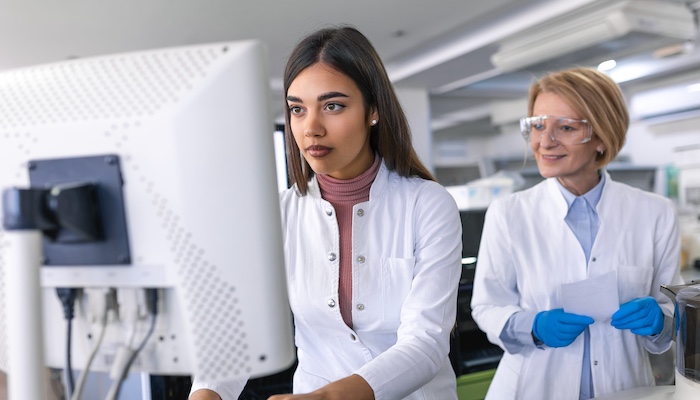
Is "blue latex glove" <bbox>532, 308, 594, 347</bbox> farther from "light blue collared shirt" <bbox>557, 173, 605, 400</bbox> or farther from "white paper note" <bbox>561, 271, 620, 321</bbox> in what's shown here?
"light blue collared shirt" <bbox>557, 173, 605, 400</bbox>

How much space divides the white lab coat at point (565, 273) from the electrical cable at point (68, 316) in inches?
45.4

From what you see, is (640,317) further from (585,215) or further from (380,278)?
(380,278)

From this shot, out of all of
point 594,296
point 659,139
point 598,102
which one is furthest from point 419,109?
point 594,296

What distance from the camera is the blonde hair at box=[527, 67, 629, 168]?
1688mm

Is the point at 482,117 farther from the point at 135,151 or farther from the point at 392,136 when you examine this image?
the point at 135,151

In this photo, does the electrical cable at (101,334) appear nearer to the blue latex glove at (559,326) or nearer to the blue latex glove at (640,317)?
the blue latex glove at (559,326)

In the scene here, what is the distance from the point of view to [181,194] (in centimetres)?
70

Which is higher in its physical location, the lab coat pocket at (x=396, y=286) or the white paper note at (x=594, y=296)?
the lab coat pocket at (x=396, y=286)

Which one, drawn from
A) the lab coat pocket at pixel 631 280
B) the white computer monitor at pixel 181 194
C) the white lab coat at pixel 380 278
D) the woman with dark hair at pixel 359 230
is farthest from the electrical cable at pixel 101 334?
the lab coat pocket at pixel 631 280

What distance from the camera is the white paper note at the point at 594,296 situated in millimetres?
1517

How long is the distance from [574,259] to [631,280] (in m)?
0.16

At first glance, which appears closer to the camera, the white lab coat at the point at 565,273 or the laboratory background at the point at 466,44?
the white lab coat at the point at 565,273

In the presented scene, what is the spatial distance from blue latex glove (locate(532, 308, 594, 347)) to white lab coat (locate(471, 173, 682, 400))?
0.08m

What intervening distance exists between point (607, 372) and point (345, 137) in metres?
1.00
